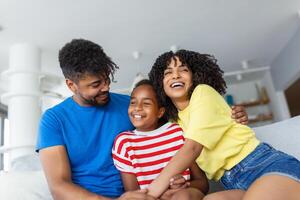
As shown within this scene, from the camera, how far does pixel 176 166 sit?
91cm

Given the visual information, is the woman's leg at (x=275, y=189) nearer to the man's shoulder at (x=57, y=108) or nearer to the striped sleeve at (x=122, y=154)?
the striped sleeve at (x=122, y=154)

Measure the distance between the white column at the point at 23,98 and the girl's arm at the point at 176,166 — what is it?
208cm

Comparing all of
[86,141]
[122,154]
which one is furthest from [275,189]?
[86,141]

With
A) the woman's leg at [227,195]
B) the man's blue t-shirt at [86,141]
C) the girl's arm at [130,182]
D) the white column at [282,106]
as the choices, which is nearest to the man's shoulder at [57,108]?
the man's blue t-shirt at [86,141]

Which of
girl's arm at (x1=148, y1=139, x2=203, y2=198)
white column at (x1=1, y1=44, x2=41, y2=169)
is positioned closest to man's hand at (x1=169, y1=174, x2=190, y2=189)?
girl's arm at (x1=148, y1=139, x2=203, y2=198)

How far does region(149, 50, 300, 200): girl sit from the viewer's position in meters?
0.81

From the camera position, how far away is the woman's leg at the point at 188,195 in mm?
858

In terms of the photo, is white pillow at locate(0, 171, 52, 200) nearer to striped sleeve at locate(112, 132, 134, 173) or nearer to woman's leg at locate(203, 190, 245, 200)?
striped sleeve at locate(112, 132, 134, 173)

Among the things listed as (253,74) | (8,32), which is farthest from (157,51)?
(253,74)

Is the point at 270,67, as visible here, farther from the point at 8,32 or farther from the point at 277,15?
the point at 8,32

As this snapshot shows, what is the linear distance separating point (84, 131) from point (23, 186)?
31 cm

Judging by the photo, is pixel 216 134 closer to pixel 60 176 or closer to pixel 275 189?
pixel 275 189

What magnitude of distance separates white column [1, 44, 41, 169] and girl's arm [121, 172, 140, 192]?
1.89 m

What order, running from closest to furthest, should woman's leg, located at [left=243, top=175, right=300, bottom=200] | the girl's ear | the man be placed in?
woman's leg, located at [left=243, top=175, right=300, bottom=200]
the man
the girl's ear
